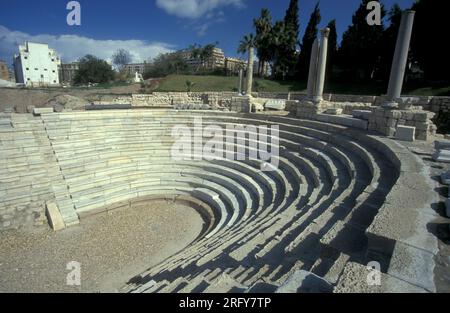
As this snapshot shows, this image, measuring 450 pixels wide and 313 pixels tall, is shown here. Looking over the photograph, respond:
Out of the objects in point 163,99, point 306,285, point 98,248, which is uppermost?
point 163,99

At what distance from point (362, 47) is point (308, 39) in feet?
27.5

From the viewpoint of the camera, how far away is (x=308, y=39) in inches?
1316

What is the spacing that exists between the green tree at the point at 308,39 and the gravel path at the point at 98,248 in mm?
32676

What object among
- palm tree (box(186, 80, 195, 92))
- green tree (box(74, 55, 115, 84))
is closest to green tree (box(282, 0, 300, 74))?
palm tree (box(186, 80, 195, 92))

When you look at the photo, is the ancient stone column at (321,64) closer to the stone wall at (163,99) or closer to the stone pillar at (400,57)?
the stone pillar at (400,57)

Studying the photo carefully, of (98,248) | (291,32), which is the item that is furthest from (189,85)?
(98,248)

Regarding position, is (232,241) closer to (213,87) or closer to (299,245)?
(299,245)

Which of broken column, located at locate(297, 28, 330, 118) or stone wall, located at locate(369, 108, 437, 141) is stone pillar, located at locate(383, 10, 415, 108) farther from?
broken column, located at locate(297, 28, 330, 118)

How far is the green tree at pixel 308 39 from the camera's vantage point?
109ft

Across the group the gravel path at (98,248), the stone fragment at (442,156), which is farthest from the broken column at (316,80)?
the gravel path at (98,248)

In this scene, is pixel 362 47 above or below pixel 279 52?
below

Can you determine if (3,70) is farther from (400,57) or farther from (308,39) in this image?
(400,57)

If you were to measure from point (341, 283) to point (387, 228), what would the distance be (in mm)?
1146
